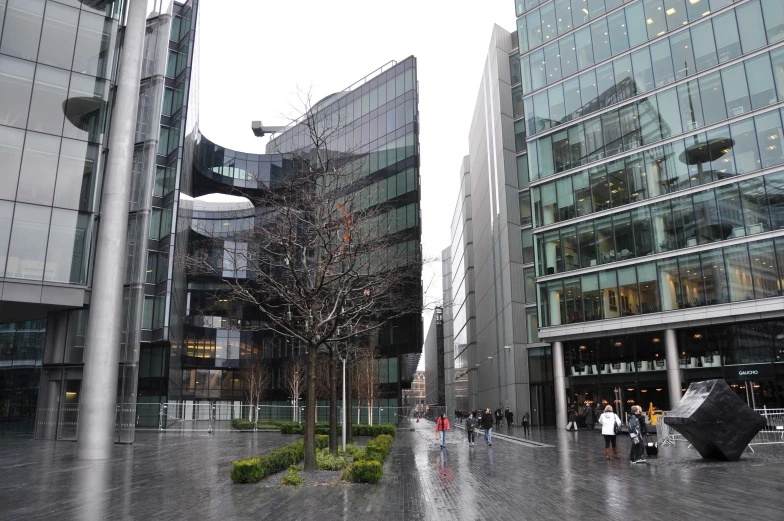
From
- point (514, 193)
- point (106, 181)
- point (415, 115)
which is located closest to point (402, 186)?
point (415, 115)

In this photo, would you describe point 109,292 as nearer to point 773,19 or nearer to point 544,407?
point 773,19

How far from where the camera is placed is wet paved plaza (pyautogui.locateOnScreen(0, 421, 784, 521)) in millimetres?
11000

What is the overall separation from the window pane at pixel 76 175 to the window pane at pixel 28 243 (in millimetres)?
1043

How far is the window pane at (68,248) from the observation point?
86.8 feet

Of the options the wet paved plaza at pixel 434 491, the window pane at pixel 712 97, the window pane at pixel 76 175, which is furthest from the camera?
the window pane at pixel 712 97

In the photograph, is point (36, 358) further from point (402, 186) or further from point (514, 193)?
point (514, 193)

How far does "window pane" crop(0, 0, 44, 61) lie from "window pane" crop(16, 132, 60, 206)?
3.85m

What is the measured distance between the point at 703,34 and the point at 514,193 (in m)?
22.0

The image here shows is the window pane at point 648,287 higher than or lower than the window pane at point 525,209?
lower

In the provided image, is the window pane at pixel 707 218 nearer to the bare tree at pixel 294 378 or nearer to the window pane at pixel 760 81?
the window pane at pixel 760 81

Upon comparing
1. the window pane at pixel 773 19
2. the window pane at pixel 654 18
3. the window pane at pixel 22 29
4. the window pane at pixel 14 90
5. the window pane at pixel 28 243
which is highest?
the window pane at pixel 654 18

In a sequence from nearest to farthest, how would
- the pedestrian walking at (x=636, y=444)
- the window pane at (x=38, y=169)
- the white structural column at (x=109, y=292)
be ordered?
Result: the pedestrian walking at (x=636, y=444)
the white structural column at (x=109, y=292)
the window pane at (x=38, y=169)

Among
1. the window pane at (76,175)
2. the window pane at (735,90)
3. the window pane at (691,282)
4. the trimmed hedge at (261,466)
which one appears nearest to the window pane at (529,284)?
the window pane at (691,282)

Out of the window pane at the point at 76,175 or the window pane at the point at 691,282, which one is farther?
the window pane at the point at 691,282
